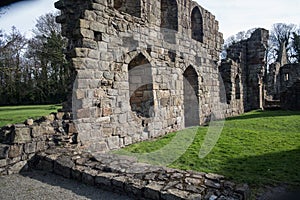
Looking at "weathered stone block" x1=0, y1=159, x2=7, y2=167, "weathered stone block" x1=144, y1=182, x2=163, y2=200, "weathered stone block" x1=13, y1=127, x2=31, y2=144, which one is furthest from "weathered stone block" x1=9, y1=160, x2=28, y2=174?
"weathered stone block" x1=144, y1=182, x2=163, y2=200

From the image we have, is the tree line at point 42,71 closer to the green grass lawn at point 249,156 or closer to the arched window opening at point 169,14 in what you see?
the arched window opening at point 169,14

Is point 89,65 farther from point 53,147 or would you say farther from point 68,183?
point 68,183

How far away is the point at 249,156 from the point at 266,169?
83cm

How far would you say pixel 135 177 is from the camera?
3.89 metres

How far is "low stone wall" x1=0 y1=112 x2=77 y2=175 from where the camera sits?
183 inches

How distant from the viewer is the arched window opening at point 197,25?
11.0 meters

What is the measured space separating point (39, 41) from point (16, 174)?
60.1 ft

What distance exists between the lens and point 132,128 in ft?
23.3

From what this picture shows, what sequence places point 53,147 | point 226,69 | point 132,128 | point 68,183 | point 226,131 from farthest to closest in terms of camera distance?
1. point 226,69
2. point 226,131
3. point 132,128
4. point 53,147
5. point 68,183

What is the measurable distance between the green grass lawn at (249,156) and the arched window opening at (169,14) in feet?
12.9

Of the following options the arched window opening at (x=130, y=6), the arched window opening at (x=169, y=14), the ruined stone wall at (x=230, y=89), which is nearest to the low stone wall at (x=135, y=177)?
the arched window opening at (x=130, y=6)

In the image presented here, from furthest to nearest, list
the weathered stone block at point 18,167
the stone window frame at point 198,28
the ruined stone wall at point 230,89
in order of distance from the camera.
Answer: the ruined stone wall at point 230,89 < the stone window frame at point 198,28 < the weathered stone block at point 18,167

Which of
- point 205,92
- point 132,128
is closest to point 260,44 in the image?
point 205,92

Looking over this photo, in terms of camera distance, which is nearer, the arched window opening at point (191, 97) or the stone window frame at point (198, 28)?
the arched window opening at point (191, 97)
